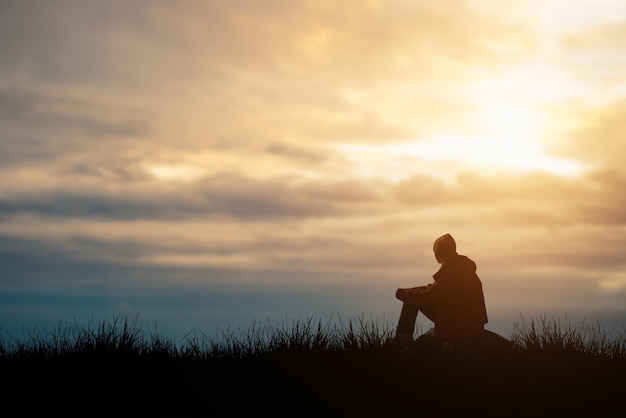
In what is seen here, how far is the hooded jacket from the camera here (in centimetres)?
1347

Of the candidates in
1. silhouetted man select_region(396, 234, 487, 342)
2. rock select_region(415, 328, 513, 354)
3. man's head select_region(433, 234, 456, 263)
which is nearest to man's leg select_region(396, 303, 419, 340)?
silhouetted man select_region(396, 234, 487, 342)

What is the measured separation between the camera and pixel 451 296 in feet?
44.3

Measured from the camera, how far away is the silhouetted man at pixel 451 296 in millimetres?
13469

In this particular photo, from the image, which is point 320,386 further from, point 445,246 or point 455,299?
point 445,246

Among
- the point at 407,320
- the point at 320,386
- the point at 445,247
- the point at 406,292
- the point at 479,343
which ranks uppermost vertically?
the point at 445,247

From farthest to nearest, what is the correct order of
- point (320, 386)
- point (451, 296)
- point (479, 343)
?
point (479, 343), point (451, 296), point (320, 386)

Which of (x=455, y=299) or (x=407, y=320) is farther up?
(x=455, y=299)

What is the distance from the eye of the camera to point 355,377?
12445 millimetres

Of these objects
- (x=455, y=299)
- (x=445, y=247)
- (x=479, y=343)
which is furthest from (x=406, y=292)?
(x=479, y=343)

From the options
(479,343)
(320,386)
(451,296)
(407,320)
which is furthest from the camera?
(407,320)

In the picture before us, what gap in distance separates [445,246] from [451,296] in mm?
806

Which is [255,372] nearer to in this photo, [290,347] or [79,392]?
[290,347]

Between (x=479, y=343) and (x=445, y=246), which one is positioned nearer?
(x=445, y=246)

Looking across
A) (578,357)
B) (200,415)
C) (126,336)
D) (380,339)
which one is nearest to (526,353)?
(578,357)
